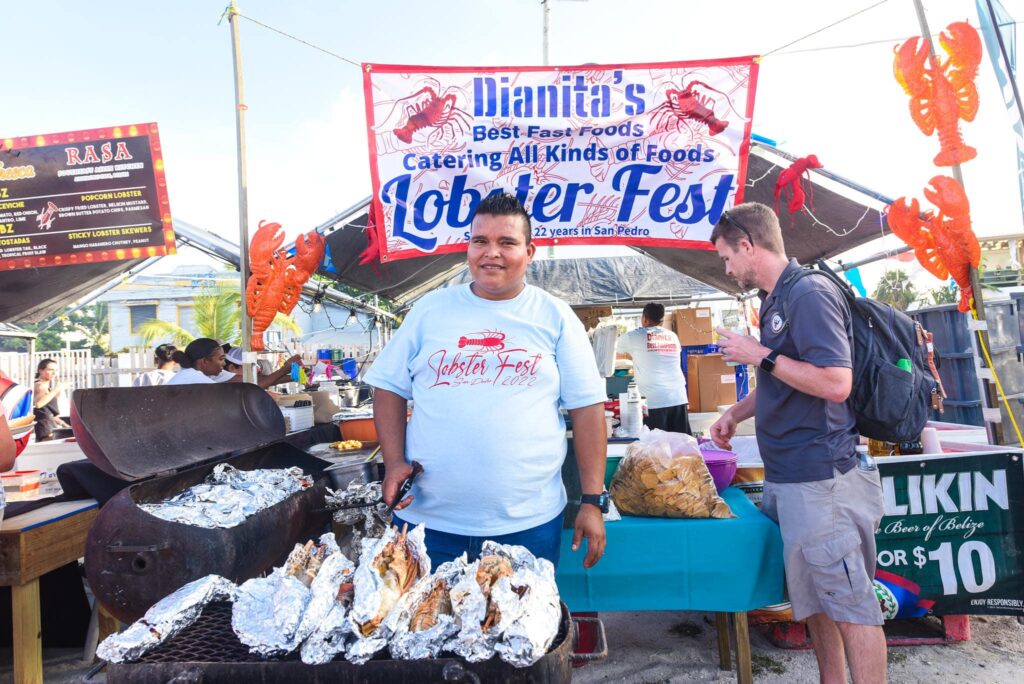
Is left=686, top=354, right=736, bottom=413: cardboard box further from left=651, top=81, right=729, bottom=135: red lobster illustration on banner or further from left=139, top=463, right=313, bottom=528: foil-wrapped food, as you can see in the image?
left=139, top=463, right=313, bottom=528: foil-wrapped food

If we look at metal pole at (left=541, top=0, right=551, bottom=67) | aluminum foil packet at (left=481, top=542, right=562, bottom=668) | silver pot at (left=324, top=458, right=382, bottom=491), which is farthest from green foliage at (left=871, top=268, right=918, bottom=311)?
aluminum foil packet at (left=481, top=542, right=562, bottom=668)

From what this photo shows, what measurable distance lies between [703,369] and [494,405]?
739cm

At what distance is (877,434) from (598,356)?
600 cm

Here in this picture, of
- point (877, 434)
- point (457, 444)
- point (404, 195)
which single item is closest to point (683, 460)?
point (877, 434)

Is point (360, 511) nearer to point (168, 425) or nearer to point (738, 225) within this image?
point (168, 425)

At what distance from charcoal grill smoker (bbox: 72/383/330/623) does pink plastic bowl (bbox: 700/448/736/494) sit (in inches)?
76.3

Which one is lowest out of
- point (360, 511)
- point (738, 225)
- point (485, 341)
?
point (360, 511)

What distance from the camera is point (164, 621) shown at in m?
1.30

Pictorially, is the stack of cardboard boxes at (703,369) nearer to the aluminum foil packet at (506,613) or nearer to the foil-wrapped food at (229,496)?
the foil-wrapped food at (229,496)

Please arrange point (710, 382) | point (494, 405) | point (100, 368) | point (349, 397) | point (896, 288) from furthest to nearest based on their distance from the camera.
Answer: point (896, 288)
point (100, 368)
point (710, 382)
point (349, 397)
point (494, 405)

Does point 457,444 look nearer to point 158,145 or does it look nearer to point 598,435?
point 598,435

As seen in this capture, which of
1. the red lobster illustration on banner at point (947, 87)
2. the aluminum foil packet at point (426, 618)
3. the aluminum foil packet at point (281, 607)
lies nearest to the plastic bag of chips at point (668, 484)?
the aluminum foil packet at point (426, 618)

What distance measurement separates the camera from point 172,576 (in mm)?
2041

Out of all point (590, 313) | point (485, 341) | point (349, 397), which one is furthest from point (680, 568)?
point (590, 313)
